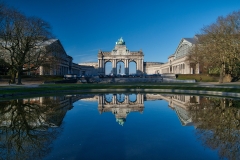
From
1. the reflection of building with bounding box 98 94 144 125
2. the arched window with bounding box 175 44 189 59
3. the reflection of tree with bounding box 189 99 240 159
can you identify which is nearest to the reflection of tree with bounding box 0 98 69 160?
the reflection of building with bounding box 98 94 144 125

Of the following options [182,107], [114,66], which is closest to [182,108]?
[182,107]

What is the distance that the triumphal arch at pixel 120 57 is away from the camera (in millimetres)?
123125

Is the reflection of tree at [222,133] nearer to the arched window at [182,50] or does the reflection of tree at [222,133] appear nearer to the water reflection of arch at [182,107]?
the water reflection of arch at [182,107]

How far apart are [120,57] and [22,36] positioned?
3498 inches

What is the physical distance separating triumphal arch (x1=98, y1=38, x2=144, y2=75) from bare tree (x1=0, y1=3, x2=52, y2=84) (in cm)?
8263

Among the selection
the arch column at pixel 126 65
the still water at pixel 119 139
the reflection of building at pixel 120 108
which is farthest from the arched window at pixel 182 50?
the still water at pixel 119 139

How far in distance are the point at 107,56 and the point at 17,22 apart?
89.4 metres

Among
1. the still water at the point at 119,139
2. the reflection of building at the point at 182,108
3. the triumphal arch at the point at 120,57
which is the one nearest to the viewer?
Result: the still water at the point at 119,139

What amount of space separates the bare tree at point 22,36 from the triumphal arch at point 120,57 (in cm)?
8263

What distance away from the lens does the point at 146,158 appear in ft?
17.8

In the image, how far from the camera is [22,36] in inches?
1459

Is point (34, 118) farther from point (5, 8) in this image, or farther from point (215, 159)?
point (5, 8)

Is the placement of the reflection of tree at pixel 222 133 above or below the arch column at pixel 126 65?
below

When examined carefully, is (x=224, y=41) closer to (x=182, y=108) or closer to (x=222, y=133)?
(x=182, y=108)
